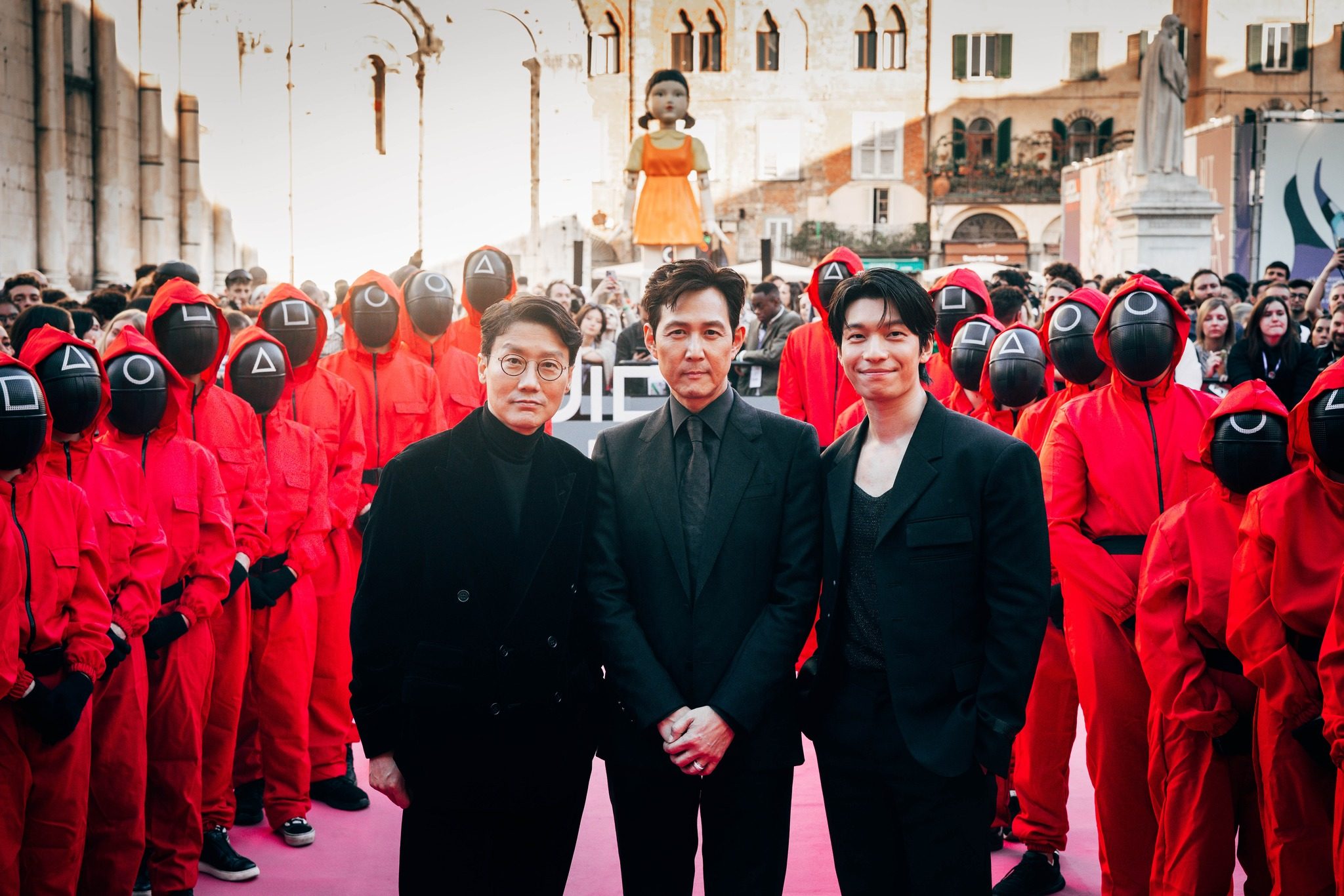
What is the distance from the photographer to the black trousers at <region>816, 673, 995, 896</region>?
268 centimetres

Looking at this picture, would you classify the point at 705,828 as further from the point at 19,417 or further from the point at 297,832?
the point at 297,832

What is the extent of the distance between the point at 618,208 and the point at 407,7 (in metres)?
15.9

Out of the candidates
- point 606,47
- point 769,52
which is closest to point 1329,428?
point 606,47

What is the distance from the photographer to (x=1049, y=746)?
414 cm

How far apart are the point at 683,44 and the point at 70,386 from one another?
35.2 metres

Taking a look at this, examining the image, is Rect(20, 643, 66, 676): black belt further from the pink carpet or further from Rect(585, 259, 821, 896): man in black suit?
Rect(585, 259, 821, 896): man in black suit

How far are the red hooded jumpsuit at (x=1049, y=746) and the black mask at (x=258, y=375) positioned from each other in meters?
2.80

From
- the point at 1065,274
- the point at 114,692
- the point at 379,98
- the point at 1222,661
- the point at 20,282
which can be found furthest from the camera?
the point at 379,98

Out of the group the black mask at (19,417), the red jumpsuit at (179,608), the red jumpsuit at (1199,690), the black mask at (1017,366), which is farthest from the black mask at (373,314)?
the red jumpsuit at (1199,690)

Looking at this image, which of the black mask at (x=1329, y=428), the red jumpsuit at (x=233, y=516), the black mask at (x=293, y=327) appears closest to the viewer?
the black mask at (x=1329, y=428)

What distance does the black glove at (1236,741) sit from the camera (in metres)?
3.36

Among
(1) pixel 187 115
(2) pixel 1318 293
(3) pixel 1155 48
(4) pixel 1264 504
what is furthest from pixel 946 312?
(1) pixel 187 115

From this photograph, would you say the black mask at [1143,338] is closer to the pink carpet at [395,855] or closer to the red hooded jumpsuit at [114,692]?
the pink carpet at [395,855]

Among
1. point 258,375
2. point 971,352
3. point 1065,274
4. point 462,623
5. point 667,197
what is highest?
point 667,197
